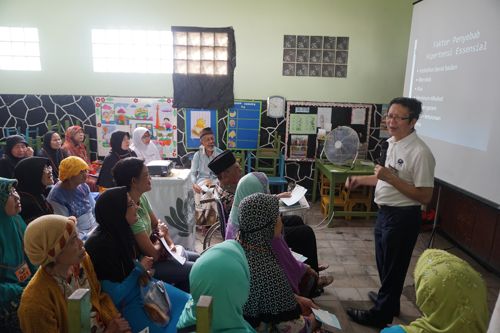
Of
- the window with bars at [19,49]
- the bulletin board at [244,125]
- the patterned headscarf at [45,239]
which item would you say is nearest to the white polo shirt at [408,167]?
the patterned headscarf at [45,239]

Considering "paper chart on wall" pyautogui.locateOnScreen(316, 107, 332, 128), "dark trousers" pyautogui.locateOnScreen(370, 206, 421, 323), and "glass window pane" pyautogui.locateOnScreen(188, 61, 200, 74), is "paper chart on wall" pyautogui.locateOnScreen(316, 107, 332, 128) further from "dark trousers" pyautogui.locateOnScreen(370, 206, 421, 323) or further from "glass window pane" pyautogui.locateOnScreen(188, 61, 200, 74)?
"dark trousers" pyautogui.locateOnScreen(370, 206, 421, 323)

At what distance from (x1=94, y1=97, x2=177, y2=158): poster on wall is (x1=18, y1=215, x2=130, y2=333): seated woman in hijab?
384 cm

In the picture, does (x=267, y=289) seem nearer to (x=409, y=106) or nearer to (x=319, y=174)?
(x=409, y=106)

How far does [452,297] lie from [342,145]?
3.43 m

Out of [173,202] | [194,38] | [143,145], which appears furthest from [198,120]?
[173,202]

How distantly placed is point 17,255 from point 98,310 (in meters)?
0.59

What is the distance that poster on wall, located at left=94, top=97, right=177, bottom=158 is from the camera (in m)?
5.11

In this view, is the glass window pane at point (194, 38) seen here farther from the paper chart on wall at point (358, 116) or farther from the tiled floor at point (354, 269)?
the tiled floor at point (354, 269)

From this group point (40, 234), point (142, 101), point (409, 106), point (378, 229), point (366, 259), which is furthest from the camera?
point (142, 101)

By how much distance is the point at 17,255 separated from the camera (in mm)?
1751

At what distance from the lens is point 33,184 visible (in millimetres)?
2387

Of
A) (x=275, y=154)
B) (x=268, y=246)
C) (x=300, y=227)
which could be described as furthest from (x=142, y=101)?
(x=268, y=246)

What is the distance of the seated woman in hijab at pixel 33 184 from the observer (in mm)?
2314

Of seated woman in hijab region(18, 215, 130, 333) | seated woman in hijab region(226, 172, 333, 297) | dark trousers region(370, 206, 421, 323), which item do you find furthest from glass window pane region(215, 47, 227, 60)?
seated woman in hijab region(18, 215, 130, 333)
